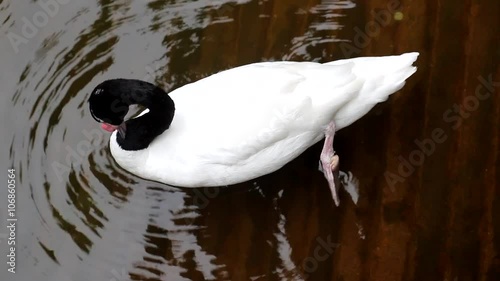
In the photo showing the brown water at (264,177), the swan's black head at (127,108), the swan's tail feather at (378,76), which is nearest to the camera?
the swan's black head at (127,108)

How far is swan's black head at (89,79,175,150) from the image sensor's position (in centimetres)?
110

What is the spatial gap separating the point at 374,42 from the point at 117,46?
21.7 inches

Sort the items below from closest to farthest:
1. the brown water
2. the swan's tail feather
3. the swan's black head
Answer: the swan's black head, the swan's tail feather, the brown water

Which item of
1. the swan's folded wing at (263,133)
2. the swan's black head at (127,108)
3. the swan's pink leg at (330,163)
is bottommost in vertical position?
the swan's pink leg at (330,163)

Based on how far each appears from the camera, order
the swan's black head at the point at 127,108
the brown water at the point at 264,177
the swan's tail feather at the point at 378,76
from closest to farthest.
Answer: the swan's black head at the point at 127,108
the swan's tail feather at the point at 378,76
the brown water at the point at 264,177

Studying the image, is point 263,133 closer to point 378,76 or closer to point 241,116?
point 241,116

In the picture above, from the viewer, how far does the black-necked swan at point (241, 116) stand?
116cm

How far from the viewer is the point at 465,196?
136 centimetres

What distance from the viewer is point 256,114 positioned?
1165 millimetres

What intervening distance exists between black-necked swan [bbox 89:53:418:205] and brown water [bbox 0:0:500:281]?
5.8 inches

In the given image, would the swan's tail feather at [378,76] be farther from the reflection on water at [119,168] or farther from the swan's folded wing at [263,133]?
the reflection on water at [119,168]

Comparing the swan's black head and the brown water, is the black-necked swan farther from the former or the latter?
the brown water

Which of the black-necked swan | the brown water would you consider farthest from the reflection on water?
the black-necked swan

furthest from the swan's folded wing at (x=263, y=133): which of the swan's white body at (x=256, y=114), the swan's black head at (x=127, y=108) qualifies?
the swan's black head at (x=127, y=108)
